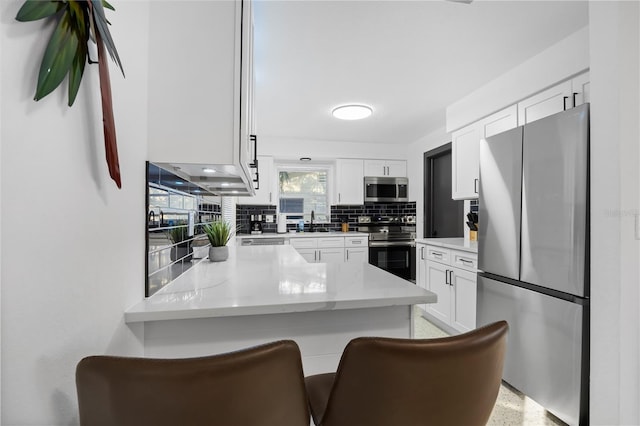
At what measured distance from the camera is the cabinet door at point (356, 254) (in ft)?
15.0

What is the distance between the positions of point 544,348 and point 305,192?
3.97 m

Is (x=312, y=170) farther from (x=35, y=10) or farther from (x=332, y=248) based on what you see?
(x=35, y=10)

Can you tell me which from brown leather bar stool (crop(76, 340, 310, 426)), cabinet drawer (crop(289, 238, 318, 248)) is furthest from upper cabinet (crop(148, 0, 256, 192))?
cabinet drawer (crop(289, 238, 318, 248))

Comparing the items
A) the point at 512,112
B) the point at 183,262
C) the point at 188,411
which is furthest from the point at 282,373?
the point at 512,112

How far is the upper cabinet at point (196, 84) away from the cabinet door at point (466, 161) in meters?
2.62

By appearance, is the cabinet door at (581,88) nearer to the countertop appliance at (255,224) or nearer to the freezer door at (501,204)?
the freezer door at (501,204)

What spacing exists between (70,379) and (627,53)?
236cm

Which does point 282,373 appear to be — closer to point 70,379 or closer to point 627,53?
point 70,379

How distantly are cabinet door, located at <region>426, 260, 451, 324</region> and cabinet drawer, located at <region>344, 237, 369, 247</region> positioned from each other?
1.42 metres

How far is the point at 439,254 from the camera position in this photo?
3109 mm

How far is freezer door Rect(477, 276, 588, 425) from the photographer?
1.53m

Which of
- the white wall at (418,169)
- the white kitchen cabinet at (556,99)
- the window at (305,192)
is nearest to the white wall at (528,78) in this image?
the white kitchen cabinet at (556,99)

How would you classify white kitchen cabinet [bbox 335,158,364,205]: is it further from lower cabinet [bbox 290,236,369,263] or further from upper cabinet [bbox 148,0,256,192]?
upper cabinet [bbox 148,0,256,192]

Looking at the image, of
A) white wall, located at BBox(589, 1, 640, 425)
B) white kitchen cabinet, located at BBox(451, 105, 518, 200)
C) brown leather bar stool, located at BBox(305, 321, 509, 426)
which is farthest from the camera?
white kitchen cabinet, located at BBox(451, 105, 518, 200)
